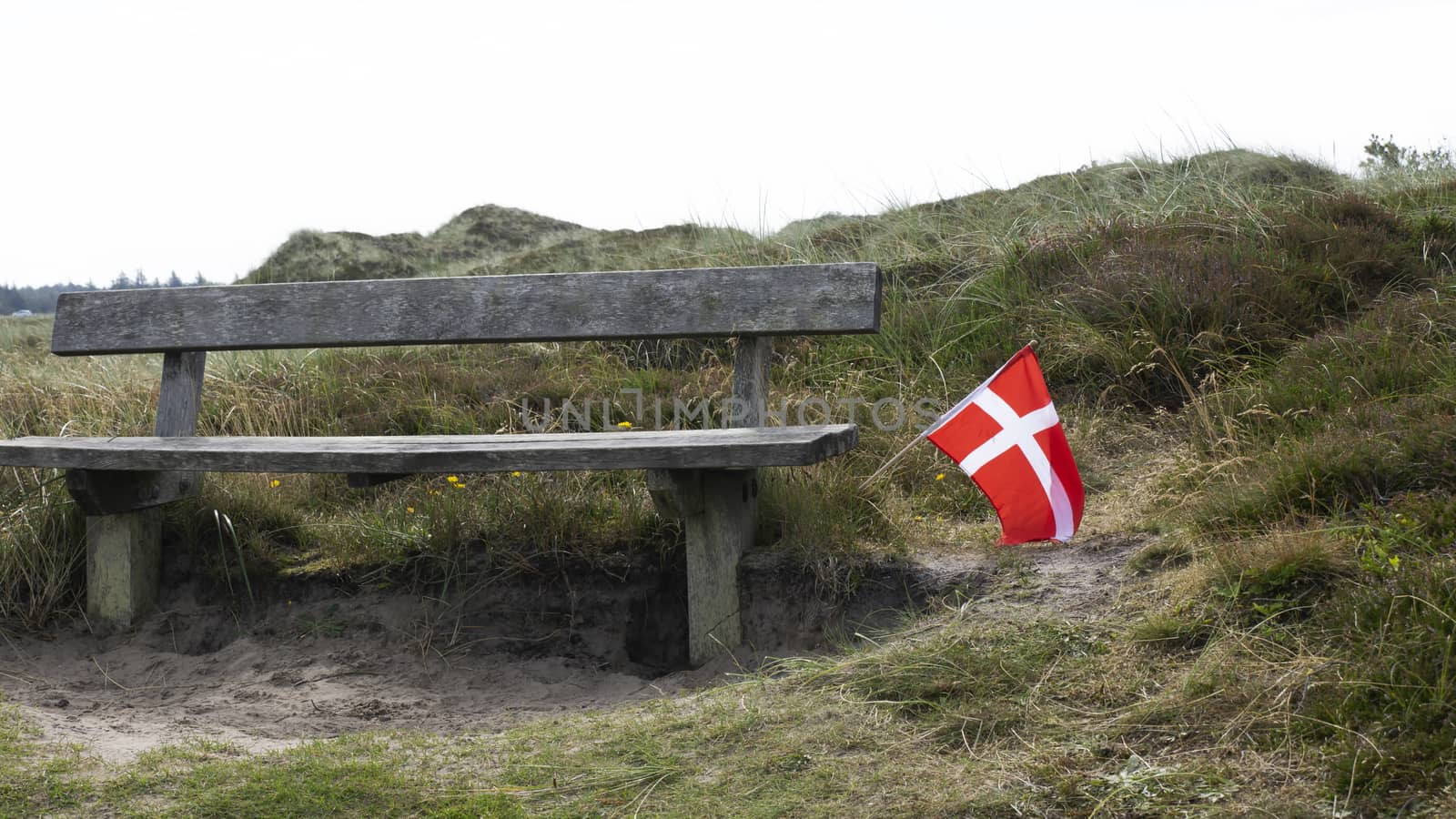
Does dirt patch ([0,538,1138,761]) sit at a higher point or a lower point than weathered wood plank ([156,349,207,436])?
lower

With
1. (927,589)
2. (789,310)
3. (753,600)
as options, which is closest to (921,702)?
(927,589)

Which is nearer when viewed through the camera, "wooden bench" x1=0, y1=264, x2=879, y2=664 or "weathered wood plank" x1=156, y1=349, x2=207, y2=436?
"wooden bench" x1=0, y1=264, x2=879, y2=664

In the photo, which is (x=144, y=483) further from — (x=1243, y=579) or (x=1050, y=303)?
(x=1050, y=303)

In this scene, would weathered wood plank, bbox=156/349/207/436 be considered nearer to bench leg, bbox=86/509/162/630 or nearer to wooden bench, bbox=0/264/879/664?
wooden bench, bbox=0/264/879/664

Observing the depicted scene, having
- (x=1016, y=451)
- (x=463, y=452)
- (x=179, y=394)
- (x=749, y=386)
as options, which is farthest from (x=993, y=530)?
(x=179, y=394)

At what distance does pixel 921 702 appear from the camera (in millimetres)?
2750

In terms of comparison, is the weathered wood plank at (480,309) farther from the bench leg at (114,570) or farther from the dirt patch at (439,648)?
the dirt patch at (439,648)

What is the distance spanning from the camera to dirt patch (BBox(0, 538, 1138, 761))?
334 centimetres

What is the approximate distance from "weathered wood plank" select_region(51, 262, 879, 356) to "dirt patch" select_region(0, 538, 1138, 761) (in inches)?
35.2

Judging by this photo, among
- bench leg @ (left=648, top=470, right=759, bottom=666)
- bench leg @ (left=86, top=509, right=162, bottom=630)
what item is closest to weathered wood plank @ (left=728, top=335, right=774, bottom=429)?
bench leg @ (left=648, top=470, right=759, bottom=666)

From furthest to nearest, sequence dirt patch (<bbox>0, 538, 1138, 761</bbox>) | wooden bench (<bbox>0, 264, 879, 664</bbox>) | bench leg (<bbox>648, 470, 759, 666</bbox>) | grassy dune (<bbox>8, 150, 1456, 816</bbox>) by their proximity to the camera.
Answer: bench leg (<bbox>648, 470, 759, 666</bbox>), wooden bench (<bbox>0, 264, 879, 664</bbox>), dirt patch (<bbox>0, 538, 1138, 761</bbox>), grassy dune (<bbox>8, 150, 1456, 816</bbox>)

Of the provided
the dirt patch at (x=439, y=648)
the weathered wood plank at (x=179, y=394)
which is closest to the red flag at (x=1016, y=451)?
the dirt patch at (x=439, y=648)

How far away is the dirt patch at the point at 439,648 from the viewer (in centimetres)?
334

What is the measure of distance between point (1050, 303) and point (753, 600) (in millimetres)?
3187
